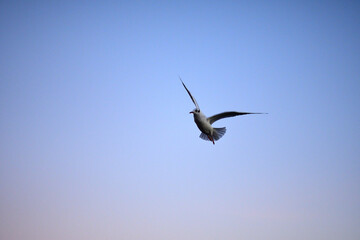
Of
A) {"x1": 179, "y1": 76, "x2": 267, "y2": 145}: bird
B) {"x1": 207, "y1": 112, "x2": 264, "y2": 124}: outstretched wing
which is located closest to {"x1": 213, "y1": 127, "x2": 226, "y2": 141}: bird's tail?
{"x1": 179, "y1": 76, "x2": 267, "y2": 145}: bird

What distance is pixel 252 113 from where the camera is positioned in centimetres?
973

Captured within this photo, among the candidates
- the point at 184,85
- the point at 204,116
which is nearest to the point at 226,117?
the point at 204,116

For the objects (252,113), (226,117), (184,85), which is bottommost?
(252,113)

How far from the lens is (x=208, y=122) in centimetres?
1058

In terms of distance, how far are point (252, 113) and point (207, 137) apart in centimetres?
Result: 204

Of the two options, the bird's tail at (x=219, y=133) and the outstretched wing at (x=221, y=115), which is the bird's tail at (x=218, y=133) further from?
the outstretched wing at (x=221, y=115)

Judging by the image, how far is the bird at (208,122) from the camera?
1027cm

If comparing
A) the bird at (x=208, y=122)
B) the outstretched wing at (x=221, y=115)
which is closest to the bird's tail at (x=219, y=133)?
the bird at (x=208, y=122)

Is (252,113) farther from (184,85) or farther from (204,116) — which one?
(184,85)

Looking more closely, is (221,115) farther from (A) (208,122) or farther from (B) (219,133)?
(B) (219,133)

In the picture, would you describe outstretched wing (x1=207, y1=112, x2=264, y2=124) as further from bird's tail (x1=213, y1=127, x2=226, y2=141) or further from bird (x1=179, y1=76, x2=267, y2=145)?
bird's tail (x1=213, y1=127, x2=226, y2=141)

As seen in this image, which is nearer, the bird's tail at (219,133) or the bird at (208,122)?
the bird at (208,122)

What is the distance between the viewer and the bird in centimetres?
1027

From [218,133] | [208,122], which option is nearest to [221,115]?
[208,122]
